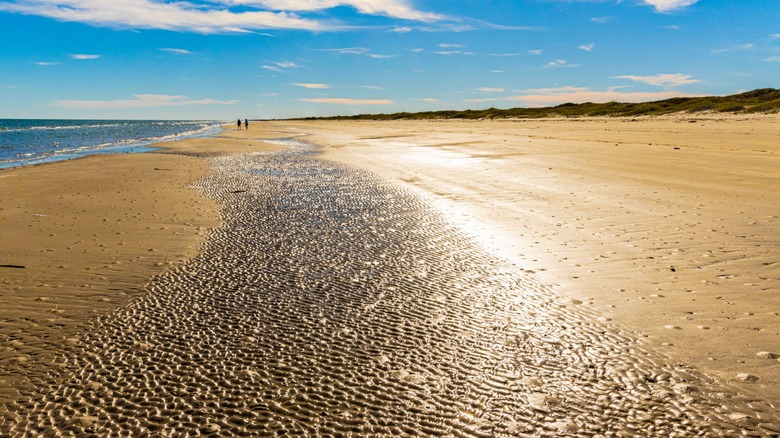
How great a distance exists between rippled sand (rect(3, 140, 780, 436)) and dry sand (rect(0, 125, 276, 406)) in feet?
1.11

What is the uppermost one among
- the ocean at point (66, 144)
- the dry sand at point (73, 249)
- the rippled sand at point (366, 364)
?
the ocean at point (66, 144)

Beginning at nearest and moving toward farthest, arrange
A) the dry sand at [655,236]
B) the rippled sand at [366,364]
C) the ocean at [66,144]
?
the rippled sand at [366,364] → the dry sand at [655,236] → the ocean at [66,144]

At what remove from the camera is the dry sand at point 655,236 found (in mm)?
4266

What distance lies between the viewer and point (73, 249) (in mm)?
7180

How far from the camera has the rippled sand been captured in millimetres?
3068

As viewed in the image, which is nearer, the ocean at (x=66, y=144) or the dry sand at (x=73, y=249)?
the dry sand at (x=73, y=249)

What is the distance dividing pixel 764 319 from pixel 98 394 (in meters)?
5.53

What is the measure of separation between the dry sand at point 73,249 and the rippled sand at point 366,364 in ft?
1.11

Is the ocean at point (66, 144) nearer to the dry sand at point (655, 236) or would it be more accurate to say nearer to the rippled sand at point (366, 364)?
the dry sand at point (655, 236)

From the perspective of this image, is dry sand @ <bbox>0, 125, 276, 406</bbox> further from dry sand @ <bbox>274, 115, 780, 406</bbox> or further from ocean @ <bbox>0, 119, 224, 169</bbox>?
ocean @ <bbox>0, 119, 224, 169</bbox>

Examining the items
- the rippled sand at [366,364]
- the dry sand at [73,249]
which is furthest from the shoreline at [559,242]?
the rippled sand at [366,364]

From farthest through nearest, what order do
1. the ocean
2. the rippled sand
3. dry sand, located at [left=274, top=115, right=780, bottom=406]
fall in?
the ocean < dry sand, located at [left=274, top=115, right=780, bottom=406] < the rippled sand

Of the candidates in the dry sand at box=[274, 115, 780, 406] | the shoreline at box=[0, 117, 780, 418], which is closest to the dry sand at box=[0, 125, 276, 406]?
the shoreline at box=[0, 117, 780, 418]

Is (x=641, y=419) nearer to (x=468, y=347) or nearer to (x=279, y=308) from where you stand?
(x=468, y=347)
